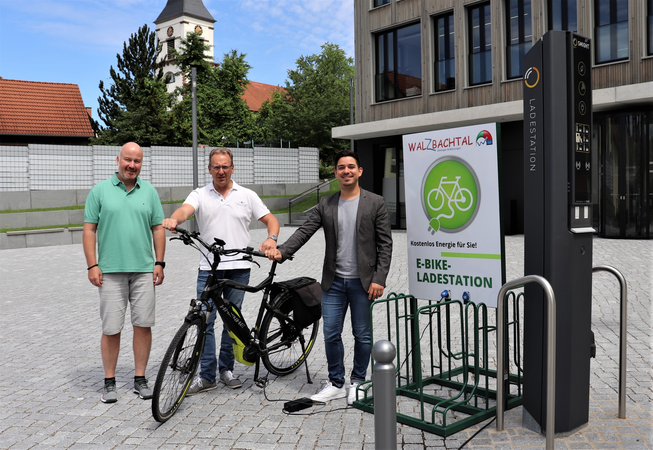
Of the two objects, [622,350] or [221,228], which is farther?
[221,228]

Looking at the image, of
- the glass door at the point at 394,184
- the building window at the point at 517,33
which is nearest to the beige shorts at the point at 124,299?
the building window at the point at 517,33

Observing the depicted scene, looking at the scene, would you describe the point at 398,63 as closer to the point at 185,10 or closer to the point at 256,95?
the point at 185,10

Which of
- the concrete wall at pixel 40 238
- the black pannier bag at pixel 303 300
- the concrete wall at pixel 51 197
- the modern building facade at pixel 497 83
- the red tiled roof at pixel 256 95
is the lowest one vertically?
the black pannier bag at pixel 303 300

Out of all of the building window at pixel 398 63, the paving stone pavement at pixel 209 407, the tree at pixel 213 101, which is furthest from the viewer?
the tree at pixel 213 101

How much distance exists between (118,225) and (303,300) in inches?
62.0

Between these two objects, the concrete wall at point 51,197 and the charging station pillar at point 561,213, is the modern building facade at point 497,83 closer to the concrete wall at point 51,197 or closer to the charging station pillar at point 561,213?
the concrete wall at point 51,197

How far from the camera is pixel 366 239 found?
4422 mm

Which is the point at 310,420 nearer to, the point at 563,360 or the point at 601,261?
the point at 563,360

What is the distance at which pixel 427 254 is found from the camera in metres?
4.54

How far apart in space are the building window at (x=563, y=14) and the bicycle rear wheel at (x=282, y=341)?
597 inches

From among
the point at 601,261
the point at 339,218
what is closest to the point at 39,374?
the point at 339,218

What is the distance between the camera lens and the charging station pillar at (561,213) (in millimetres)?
3562

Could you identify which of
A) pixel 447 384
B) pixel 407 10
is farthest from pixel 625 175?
pixel 447 384

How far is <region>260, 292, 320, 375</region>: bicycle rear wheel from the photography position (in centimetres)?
479
